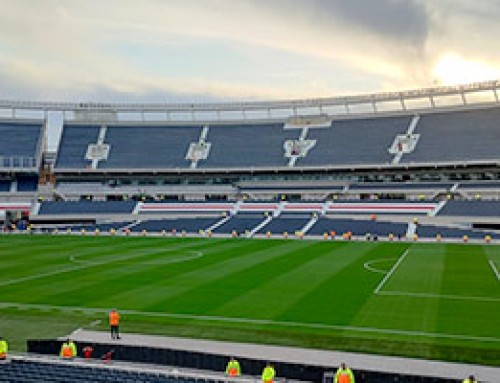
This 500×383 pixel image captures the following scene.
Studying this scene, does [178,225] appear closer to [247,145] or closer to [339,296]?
[247,145]

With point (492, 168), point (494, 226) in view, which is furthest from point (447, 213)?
point (492, 168)

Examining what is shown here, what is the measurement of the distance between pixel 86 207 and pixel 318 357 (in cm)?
6282

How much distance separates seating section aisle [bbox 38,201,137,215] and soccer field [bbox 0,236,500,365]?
28.1m

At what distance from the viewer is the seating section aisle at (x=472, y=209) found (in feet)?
186

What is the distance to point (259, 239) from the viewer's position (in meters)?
55.6

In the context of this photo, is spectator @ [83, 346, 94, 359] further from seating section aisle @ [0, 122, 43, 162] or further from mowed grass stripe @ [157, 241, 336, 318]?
seating section aisle @ [0, 122, 43, 162]

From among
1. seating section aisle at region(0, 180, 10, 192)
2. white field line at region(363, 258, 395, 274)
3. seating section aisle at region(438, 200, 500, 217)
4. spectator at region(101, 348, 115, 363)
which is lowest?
spectator at region(101, 348, 115, 363)

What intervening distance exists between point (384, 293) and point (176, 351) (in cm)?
1407

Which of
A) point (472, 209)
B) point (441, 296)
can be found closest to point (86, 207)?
point (472, 209)

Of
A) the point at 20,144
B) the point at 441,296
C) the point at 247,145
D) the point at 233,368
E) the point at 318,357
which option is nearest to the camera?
the point at 233,368

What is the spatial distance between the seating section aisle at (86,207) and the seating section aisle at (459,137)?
132 ft

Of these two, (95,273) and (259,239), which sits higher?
(259,239)

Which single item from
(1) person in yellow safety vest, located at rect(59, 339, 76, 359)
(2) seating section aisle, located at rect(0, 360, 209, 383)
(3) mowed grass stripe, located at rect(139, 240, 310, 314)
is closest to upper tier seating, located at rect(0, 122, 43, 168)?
(3) mowed grass stripe, located at rect(139, 240, 310, 314)

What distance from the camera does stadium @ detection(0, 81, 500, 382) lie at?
709 inches
